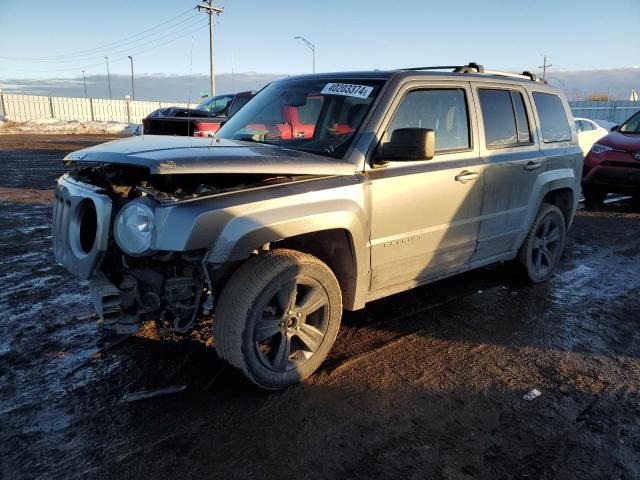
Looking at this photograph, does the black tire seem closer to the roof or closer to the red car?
the red car

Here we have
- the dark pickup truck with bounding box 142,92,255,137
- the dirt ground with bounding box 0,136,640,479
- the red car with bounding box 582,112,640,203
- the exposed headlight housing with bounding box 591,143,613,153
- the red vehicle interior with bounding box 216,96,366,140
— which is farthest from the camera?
the exposed headlight housing with bounding box 591,143,613,153

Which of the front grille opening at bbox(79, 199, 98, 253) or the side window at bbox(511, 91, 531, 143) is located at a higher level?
the side window at bbox(511, 91, 531, 143)

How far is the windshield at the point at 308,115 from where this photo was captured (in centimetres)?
354

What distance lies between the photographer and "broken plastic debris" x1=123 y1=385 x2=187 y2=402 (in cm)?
301

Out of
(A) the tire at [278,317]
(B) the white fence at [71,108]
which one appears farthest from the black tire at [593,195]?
(B) the white fence at [71,108]

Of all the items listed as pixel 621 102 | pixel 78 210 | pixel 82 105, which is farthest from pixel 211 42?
pixel 78 210

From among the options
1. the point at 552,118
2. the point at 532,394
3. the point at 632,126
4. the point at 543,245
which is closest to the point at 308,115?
the point at 532,394

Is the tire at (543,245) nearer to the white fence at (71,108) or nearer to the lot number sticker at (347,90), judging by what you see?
the lot number sticker at (347,90)

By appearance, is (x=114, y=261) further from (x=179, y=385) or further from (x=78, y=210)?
(x=179, y=385)

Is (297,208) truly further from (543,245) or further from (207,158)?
(543,245)

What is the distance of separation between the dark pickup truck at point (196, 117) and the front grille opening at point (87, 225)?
15.8ft

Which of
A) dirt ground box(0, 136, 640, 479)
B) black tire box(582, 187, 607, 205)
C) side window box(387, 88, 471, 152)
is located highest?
side window box(387, 88, 471, 152)

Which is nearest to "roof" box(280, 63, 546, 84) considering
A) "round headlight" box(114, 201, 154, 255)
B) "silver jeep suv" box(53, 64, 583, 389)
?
"silver jeep suv" box(53, 64, 583, 389)

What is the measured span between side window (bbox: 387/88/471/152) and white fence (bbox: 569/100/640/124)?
101 feet
